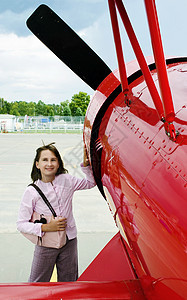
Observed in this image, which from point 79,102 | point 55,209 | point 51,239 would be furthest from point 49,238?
point 79,102

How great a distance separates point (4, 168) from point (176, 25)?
798 cm

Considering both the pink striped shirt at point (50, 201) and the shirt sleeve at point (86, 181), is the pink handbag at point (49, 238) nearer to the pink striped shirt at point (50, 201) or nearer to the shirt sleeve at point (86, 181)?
the pink striped shirt at point (50, 201)

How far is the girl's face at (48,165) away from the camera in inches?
93.3

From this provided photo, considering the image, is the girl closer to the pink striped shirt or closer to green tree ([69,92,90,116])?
the pink striped shirt

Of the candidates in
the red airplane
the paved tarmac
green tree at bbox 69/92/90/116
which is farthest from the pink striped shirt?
green tree at bbox 69/92/90/116

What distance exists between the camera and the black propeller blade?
128 inches

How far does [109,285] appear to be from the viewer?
4.29ft

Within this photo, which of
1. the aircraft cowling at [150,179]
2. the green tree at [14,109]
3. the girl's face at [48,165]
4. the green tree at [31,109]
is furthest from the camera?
the green tree at [31,109]

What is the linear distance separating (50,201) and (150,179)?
1.24m

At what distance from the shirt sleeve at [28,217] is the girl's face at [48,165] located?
0.51 feet

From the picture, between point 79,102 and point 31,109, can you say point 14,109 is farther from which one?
point 79,102

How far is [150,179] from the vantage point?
4.00 ft

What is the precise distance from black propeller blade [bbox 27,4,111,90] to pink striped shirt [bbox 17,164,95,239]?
4.08 feet

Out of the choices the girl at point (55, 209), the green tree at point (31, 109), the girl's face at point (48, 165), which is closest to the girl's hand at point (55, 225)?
the girl at point (55, 209)
